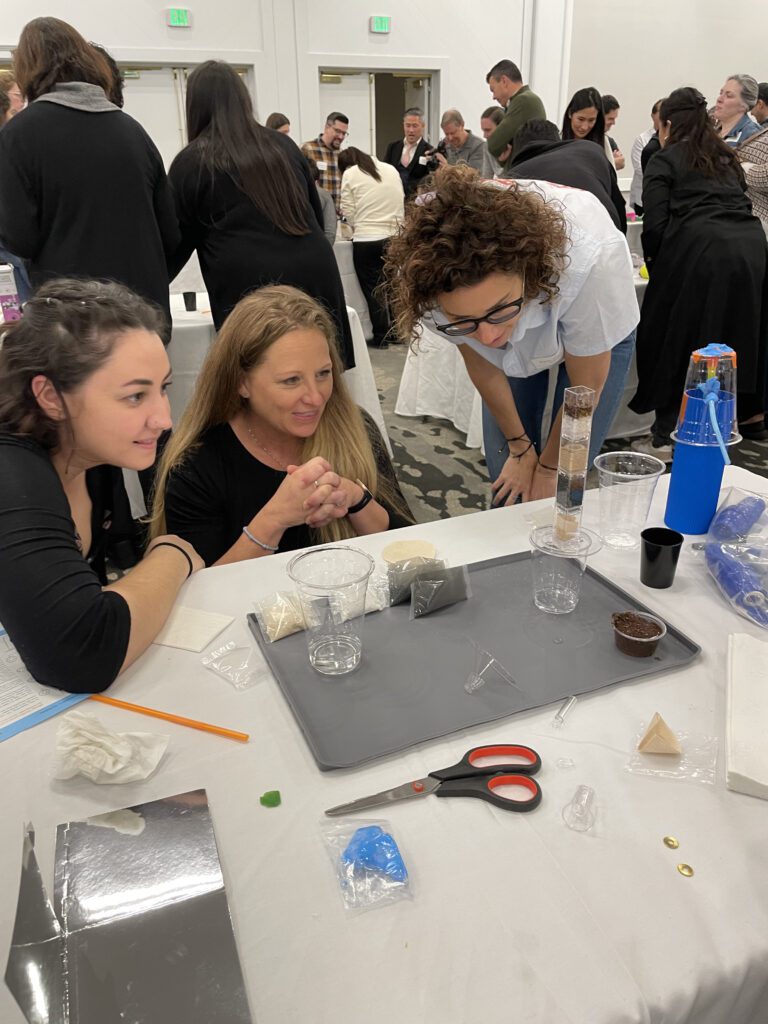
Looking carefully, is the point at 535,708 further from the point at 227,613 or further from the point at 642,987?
the point at 227,613

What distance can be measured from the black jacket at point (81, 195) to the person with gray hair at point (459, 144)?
450 cm

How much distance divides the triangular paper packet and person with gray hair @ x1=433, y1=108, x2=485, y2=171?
20.0 feet

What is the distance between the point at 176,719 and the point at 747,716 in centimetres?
69

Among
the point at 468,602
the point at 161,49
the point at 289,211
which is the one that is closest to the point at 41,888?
the point at 468,602

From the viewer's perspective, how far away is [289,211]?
2.44 metres

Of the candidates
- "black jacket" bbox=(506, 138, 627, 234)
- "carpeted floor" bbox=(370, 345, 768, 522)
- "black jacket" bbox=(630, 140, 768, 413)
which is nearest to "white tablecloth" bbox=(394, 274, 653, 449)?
"carpeted floor" bbox=(370, 345, 768, 522)

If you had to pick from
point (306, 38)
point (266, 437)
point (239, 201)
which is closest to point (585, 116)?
point (239, 201)

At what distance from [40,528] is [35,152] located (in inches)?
62.2

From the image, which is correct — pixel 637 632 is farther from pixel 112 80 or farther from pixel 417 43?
pixel 417 43

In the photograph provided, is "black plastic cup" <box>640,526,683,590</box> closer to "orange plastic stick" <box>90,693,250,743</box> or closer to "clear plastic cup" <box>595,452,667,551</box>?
"clear plastic cup" <box>595,452,667,551</box>

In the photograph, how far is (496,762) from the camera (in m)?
0.83

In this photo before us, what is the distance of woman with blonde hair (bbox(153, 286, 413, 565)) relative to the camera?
1513 mm

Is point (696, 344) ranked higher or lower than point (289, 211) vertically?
lower

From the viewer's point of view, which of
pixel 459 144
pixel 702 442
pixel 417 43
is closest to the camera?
pixel 702 442
